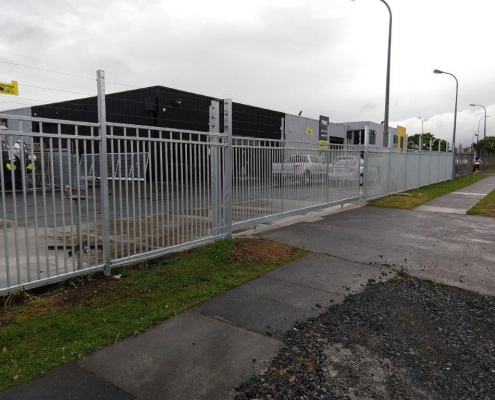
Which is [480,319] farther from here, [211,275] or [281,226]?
[281,226]

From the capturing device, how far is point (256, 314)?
4.02m

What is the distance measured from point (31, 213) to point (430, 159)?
20.4m

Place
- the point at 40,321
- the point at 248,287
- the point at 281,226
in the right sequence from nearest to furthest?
the point at 40,321 < the point at 248,287 < the point at 281,226

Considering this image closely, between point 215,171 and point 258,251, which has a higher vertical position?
point 215,171

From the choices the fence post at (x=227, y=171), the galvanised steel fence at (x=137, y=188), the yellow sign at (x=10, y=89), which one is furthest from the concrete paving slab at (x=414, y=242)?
the yellow sign at (x=10, y=89)

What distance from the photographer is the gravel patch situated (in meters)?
2.77

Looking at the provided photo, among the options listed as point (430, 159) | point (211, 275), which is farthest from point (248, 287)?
point (430, 159)

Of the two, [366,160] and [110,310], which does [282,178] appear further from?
[366,160]

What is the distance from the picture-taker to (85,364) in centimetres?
300

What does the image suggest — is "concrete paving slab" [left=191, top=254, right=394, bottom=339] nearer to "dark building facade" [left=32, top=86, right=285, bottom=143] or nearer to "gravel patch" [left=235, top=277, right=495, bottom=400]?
"gravel patch" [left=235, top=277, right=495, bottom=400]

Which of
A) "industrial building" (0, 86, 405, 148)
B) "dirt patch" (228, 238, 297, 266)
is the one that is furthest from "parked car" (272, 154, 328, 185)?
"industrial building" (0, 86, 405, 148)

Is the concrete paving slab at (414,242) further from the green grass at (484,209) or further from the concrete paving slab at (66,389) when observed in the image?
the concrete paving slab at (66,389)

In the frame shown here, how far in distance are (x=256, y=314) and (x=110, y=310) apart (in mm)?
1574

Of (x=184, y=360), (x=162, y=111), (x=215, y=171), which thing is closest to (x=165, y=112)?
(x=162, y=111)
